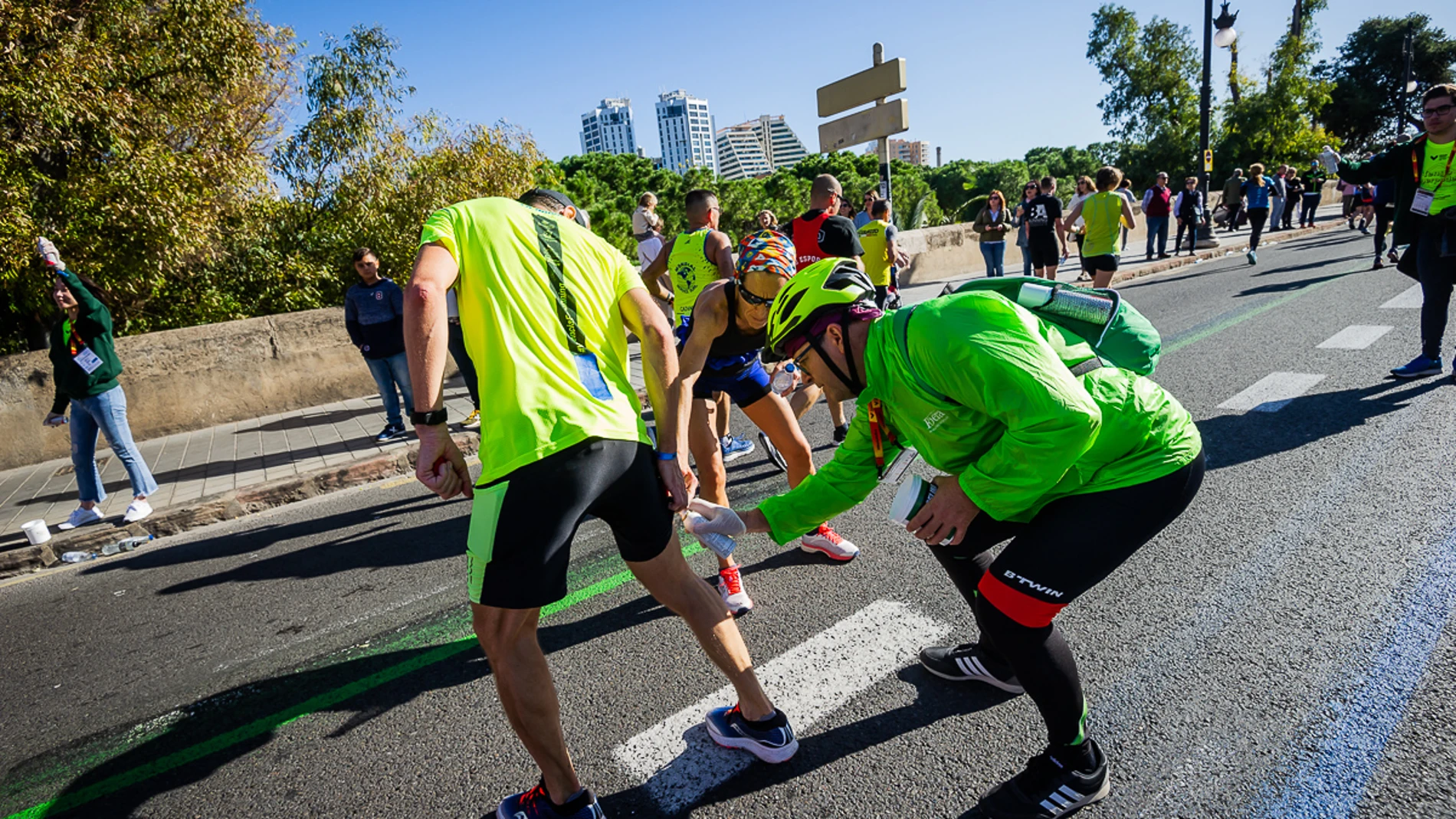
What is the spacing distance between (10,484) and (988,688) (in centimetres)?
903

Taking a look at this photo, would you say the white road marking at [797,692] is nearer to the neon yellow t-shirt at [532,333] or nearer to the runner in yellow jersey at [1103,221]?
the neon yellow t-shirt at [532,333]

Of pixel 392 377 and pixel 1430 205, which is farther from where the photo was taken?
pixel 392 377

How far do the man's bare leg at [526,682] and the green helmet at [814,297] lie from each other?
39.5 inches

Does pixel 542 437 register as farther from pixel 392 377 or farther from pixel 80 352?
pixel 392 377

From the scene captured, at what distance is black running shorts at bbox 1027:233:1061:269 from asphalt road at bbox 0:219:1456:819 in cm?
781

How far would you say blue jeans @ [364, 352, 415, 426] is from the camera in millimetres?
7676

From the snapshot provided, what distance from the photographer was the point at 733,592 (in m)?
3.49

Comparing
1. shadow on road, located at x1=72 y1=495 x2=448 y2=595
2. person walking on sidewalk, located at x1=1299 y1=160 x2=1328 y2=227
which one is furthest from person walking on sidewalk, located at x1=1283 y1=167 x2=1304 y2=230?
shadow on road, located at x1=72 y1=495 x2=448 y2=595

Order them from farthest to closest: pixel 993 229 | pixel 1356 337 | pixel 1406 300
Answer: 1. pixel 993 229
2. pixel 1406 300
3. pixel 1356 337

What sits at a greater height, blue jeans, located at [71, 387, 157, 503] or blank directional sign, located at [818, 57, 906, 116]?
blank directional sign, located at [818, 57, 906, 116]

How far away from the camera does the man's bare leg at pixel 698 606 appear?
90.4 inches

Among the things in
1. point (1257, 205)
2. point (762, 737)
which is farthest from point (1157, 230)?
point (762, 737)

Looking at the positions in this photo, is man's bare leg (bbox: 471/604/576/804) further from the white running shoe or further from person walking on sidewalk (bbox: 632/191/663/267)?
person walking on sidewalk (bbox: 632/191/663/267)

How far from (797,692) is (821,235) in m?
4.03
